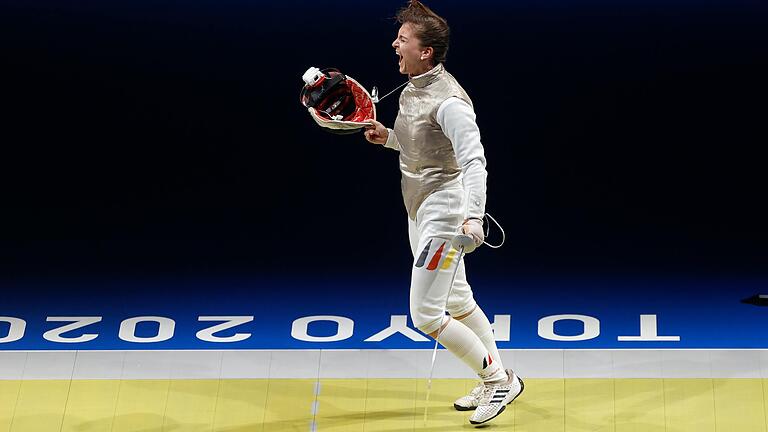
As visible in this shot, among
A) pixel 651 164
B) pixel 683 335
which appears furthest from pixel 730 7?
pixel 683 335

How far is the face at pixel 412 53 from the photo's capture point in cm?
479

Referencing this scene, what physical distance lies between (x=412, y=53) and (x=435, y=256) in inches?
25.6

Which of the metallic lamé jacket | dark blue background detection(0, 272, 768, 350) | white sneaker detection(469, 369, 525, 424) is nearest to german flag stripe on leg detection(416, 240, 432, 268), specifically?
the metallic lamé jacket

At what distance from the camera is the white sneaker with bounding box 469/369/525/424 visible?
4.88m

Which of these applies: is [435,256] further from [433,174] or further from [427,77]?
[427,77]

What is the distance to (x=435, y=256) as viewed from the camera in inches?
187

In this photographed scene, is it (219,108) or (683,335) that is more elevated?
(219,108)

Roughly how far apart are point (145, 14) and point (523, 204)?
84.9 inches

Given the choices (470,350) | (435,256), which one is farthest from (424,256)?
(470,350)

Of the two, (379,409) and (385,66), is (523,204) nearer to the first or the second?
(385,66)

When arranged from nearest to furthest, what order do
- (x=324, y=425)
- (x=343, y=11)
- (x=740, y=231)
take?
(x=324, y=425), (x=740, y=231), (x=343, y=11)

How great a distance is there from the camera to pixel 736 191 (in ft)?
22.0

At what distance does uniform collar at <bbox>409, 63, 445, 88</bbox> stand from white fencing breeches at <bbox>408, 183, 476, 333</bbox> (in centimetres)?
34

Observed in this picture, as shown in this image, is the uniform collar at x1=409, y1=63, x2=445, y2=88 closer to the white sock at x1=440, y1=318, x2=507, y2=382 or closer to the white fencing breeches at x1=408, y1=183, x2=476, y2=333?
the white fencing breeches at x1=408, y1=183, x2=476, y2=333
